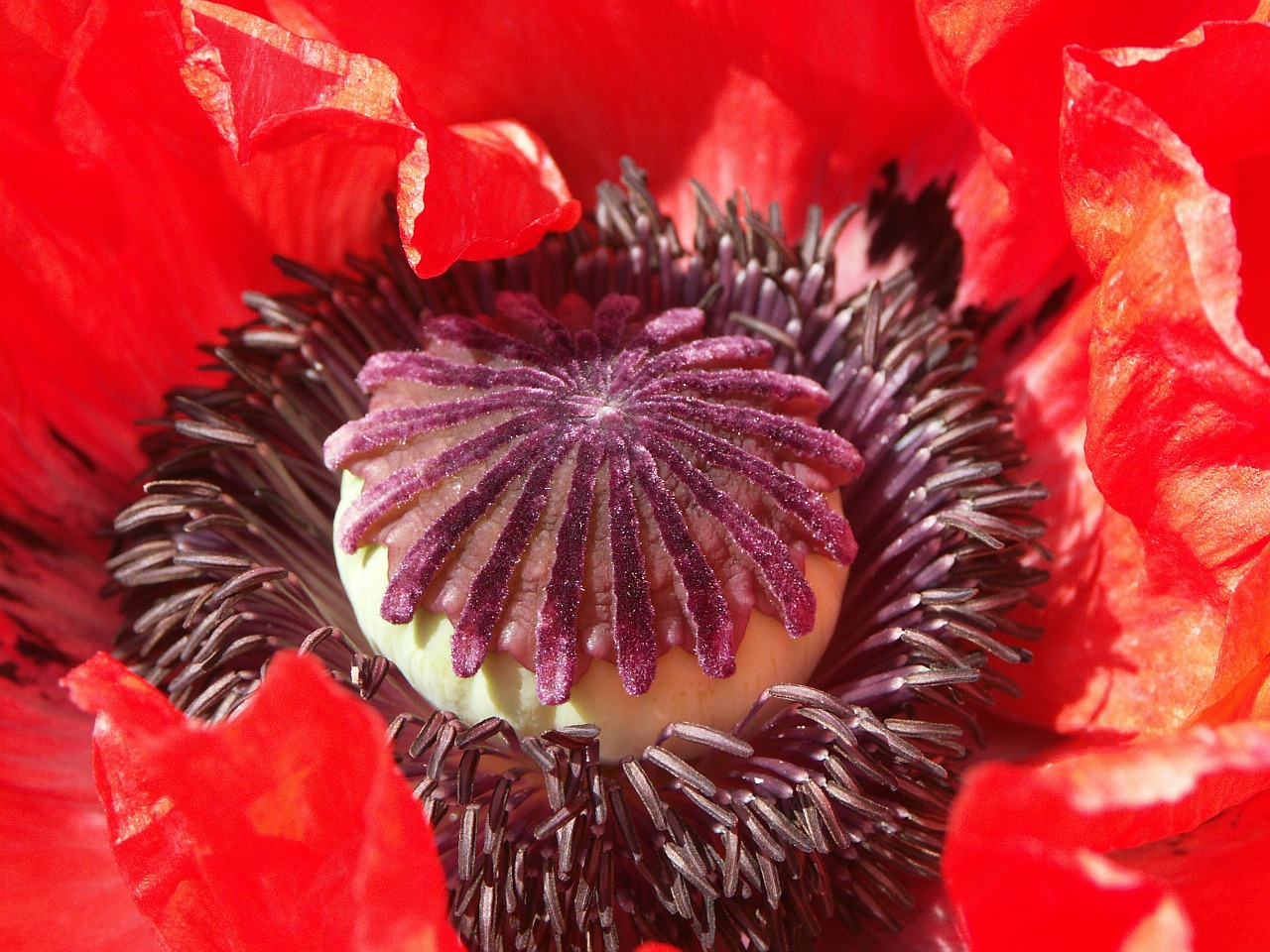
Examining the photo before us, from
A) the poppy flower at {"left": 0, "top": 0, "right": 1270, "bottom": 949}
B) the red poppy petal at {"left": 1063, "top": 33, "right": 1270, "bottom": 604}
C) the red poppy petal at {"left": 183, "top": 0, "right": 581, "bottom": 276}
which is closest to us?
the poppy flower at {"left": 0, "top": 0, "right": 1270, "bottom": 949}

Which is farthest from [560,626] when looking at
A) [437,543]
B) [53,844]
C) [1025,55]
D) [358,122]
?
[1025,55]

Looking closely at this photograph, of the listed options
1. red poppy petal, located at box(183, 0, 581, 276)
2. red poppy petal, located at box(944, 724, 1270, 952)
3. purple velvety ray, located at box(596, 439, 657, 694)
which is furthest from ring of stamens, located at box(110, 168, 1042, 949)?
red poppy petal, located at box(944, 724, 1270, 952)

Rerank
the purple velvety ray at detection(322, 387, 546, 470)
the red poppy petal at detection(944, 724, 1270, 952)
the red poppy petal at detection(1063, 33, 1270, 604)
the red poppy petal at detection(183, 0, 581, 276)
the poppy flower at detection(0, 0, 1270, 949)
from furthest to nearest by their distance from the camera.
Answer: the purple velvety ray at detection(322, 387, 546, 470) < the red poppy petal at detection(183, 0, 581, 276) < the red poppy petal at detection(1063, 33, 1270, 604) < the poppy flower at detection(0, 0, 1270, 949) < the red poppy petal at detection(944, 724, 1270, 952)

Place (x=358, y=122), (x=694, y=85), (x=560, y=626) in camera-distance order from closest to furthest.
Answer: (x=560, y=626), (x=358, y=122), (x=694, y=85)

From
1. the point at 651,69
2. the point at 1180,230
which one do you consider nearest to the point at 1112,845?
the point at 1180,230

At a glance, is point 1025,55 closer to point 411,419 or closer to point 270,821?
point 411,419

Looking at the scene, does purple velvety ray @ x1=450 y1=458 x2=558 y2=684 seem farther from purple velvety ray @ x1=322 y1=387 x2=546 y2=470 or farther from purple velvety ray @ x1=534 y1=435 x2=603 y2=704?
purple velvety ray @ x1=322 y1=387 x2=546 y2=470
